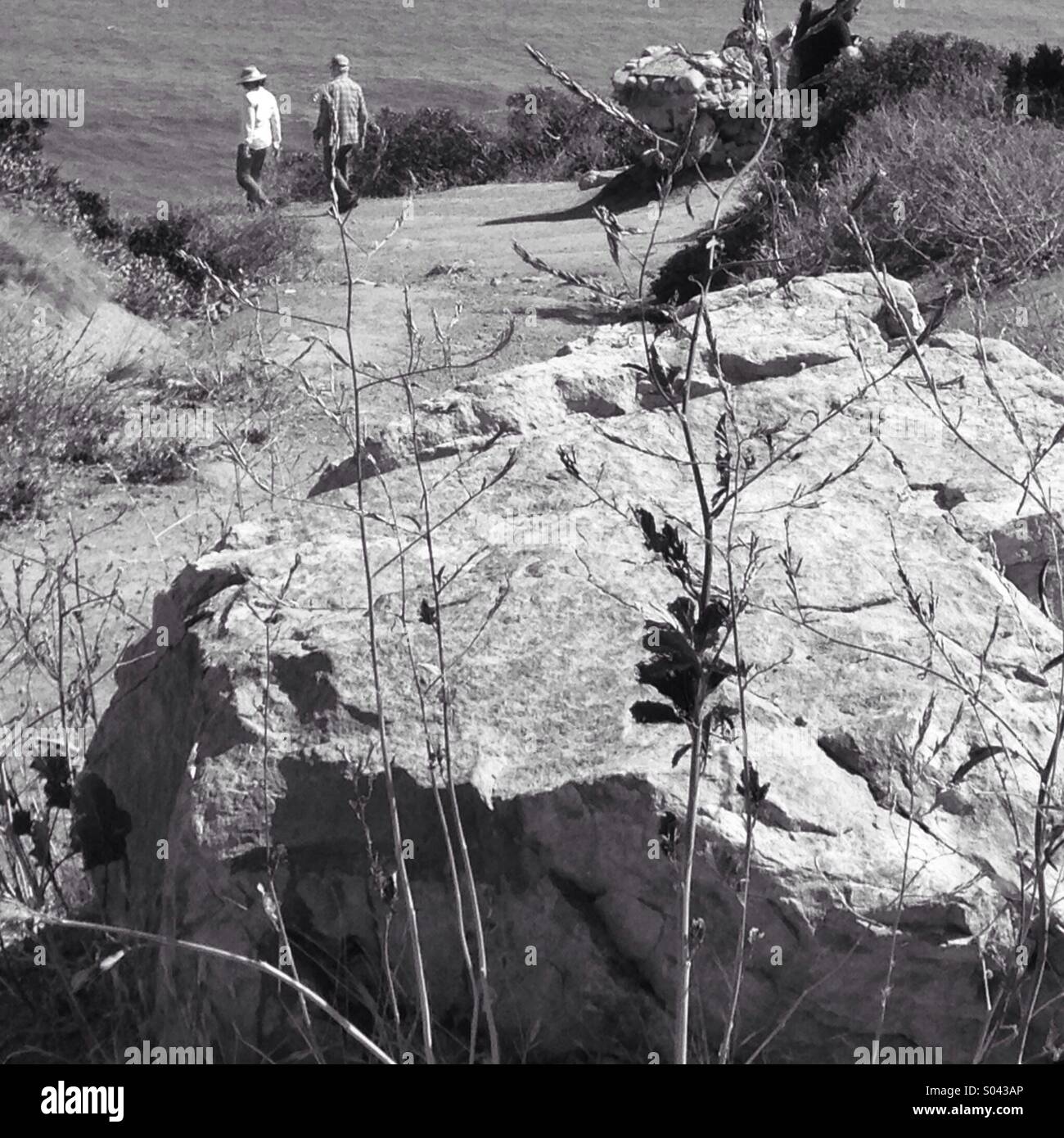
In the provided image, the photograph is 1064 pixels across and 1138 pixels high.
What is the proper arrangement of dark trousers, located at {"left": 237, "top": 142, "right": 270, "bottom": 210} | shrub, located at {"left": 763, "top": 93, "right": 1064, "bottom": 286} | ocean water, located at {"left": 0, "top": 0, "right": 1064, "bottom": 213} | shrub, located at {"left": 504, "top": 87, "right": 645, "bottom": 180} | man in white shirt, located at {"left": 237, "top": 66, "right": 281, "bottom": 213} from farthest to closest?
ocean water, located at {"left": 0, "top": 0, "right": 1064, "bottom": 213}
shrub, located at {"left": 504, "top": 87, "right": 645, "bottom": 180}
dark trousers, located at {"left": 237, "top": 142, "right": 270, "bottom": 210}
man in white shirt, located at {"left": 237, "top": 66, "right": 281, "bottom": 213}
shrub, located at {"left": 763, "top": 93, "right": 1064, "bottom": 286}

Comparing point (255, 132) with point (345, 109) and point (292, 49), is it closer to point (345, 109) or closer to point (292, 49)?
point (345, 109)

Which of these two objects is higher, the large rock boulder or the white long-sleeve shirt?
the white long-sleeve shirt

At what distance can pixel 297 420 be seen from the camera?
7266mm

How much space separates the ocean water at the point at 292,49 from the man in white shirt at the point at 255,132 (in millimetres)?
12173

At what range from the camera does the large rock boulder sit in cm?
213

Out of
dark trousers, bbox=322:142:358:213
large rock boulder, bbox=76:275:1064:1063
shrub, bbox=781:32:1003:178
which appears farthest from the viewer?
shrub, bbox=781:32:1003:178

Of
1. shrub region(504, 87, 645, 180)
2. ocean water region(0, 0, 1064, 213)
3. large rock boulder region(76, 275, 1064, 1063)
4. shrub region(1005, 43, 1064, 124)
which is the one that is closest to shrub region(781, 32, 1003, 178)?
shrub region(1005, 43, 1064, 124)

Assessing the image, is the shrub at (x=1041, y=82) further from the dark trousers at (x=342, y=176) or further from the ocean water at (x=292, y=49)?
the ocean water at (x=292, y=49)

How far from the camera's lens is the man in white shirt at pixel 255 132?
14.3 m

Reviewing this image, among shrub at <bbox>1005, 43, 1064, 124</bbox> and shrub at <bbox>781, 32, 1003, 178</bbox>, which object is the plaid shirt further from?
shrub at <bbox>1005, 43, 1064, 124</bbox>

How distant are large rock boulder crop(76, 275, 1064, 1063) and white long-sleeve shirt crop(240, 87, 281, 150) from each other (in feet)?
40.7

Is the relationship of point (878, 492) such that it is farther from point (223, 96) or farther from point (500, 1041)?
point (223, 96)

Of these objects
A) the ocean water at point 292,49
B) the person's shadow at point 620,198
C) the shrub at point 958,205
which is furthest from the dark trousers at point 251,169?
the ocean water at point 292,49
